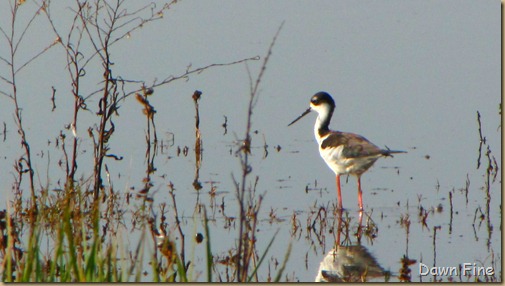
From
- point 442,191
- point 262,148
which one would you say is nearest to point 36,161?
point 262,148

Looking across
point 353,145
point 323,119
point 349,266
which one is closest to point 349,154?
point 353,145

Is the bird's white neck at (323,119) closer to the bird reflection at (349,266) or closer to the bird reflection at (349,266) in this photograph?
the bird reflection at (349,266)

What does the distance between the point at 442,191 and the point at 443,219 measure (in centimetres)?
97

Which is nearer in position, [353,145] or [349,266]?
[349,266]

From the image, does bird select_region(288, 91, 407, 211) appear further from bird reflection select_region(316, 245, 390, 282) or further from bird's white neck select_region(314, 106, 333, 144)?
bird reflection select_region(316, 245, 390, 282)

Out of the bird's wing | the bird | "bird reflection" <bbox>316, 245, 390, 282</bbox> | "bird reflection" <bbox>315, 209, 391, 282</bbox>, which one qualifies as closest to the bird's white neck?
the bird

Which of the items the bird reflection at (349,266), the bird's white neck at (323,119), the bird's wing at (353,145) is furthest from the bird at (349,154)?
the bird reflection at (349,266)

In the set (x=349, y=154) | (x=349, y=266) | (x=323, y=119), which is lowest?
(x=349, y=266)

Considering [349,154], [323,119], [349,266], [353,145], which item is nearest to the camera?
[349,266]

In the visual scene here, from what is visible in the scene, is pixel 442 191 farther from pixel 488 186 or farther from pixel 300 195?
pixel 300 195

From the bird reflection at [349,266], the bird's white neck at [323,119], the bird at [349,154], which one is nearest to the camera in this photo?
the bird reflection at [349,266]

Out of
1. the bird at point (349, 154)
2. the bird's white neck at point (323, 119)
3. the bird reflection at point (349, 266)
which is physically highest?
the bird's white neck at point (323, 119)

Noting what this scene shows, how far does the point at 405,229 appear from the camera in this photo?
7406mm

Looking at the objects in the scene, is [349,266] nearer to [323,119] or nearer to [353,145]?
[353,145]
